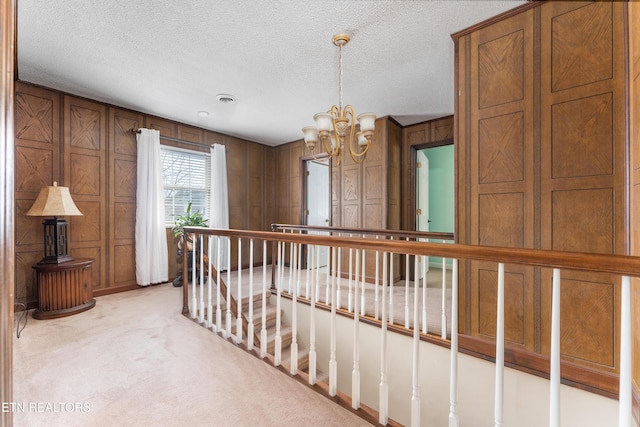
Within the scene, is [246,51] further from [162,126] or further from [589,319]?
[589,319]

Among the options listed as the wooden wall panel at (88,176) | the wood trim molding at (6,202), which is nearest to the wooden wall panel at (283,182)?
the wooden wall panel at (88,176)

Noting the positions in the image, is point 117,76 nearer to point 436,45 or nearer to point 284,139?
point 284,139

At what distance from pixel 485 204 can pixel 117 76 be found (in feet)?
12.0

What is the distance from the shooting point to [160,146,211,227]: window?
4.29m

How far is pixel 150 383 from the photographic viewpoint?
171 cm

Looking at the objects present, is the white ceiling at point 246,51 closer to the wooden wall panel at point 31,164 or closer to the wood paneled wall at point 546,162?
the wooden wall panel at point 31,164

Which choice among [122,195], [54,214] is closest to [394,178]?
[122,195]

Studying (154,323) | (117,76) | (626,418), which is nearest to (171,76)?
(117,76)

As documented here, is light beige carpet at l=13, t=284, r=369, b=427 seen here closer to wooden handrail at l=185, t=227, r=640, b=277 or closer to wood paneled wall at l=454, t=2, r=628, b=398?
wooden handrail at l=185, t=227, r=640, b=277

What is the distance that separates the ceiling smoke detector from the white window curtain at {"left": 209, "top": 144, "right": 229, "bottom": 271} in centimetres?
131

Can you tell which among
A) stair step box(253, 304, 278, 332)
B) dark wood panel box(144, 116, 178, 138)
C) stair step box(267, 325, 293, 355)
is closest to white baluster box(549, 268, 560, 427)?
stair step box(267, 325, 293, 355)

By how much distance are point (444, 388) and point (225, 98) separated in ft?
12.1

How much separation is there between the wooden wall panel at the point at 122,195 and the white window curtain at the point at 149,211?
0.38 ft

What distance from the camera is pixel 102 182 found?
3572 mm
